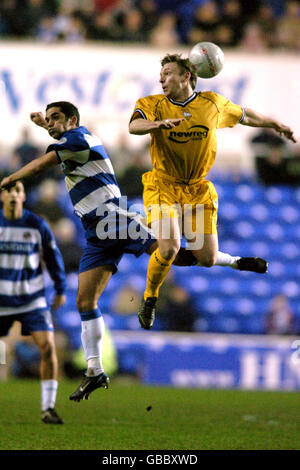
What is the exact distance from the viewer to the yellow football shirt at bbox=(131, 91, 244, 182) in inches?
233

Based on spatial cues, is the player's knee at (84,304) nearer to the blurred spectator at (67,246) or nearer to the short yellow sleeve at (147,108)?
the short yellow sleeve at (147,108)

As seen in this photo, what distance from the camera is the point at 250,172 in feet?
50.3

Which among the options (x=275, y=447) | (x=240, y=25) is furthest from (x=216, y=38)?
(x=275, y=447)

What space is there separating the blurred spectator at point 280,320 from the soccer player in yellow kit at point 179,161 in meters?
6.03

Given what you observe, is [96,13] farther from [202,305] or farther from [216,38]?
[202,305]

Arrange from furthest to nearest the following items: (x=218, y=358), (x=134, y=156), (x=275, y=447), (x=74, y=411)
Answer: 1. (x=134, y=156)
2. (x=218, y=358)
3. (x=74, y=411)
4. (x=275, y=447)

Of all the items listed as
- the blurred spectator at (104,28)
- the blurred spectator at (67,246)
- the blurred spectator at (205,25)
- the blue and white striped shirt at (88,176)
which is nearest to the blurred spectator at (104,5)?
the blurred spectator at (104,28)

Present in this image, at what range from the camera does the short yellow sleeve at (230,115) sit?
616 centimetres

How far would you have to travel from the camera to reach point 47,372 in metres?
7.32

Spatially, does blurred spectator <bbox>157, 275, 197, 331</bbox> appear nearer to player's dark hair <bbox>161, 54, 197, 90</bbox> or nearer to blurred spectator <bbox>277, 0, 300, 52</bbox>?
blurred spectator <bbox>277, 0, 300, 52</bbox>

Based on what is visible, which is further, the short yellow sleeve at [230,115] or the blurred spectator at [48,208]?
the blurred spectator at [48,208]

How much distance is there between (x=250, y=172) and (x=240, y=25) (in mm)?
2699

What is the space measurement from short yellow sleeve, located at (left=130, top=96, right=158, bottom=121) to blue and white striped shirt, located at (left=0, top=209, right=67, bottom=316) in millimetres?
2064

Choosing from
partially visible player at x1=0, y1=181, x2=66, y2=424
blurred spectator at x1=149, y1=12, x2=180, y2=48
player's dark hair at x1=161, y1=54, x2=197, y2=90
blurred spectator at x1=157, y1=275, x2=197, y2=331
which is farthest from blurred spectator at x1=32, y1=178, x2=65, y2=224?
player's dark hair at x1=161, y1=54, x2=197, y2=90
